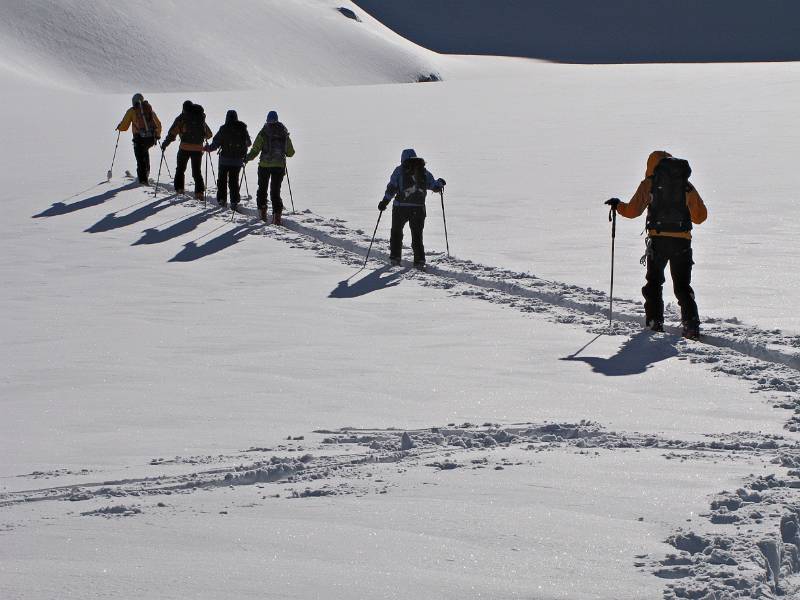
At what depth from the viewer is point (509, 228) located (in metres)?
15.1

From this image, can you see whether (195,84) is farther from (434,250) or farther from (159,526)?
(159,526)

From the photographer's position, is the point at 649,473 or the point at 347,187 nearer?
the point at 649,473

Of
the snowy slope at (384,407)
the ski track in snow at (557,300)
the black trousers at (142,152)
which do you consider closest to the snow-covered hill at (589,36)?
the black trousers at (142,152)

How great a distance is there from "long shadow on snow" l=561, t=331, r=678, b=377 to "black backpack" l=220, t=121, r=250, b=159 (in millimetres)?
8811

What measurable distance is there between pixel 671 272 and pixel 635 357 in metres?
1.16

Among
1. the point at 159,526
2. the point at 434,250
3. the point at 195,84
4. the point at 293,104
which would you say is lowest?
the point at 159,526

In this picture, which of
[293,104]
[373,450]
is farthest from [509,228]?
[293,104]

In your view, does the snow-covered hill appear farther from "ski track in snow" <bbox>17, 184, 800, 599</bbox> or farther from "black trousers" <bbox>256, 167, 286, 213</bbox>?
"ski track in snow" <bbox>17, 184, 800, 599</bbox>

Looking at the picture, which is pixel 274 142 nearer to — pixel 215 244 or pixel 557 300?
pixel 215 244

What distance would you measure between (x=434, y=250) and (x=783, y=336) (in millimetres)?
5659

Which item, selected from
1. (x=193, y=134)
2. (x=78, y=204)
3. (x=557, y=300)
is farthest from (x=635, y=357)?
(x=78, y=204)

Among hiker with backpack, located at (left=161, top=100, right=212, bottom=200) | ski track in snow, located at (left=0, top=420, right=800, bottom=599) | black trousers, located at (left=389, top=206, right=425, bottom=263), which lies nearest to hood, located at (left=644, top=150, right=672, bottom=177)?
ski track in snow, located at (left=0, top=420, right=800, bottom=599)

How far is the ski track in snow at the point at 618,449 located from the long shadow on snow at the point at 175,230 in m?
7.67

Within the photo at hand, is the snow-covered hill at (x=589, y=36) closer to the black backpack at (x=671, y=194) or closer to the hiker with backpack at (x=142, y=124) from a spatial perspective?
the hiker with backpack at (x=142, y=124)
